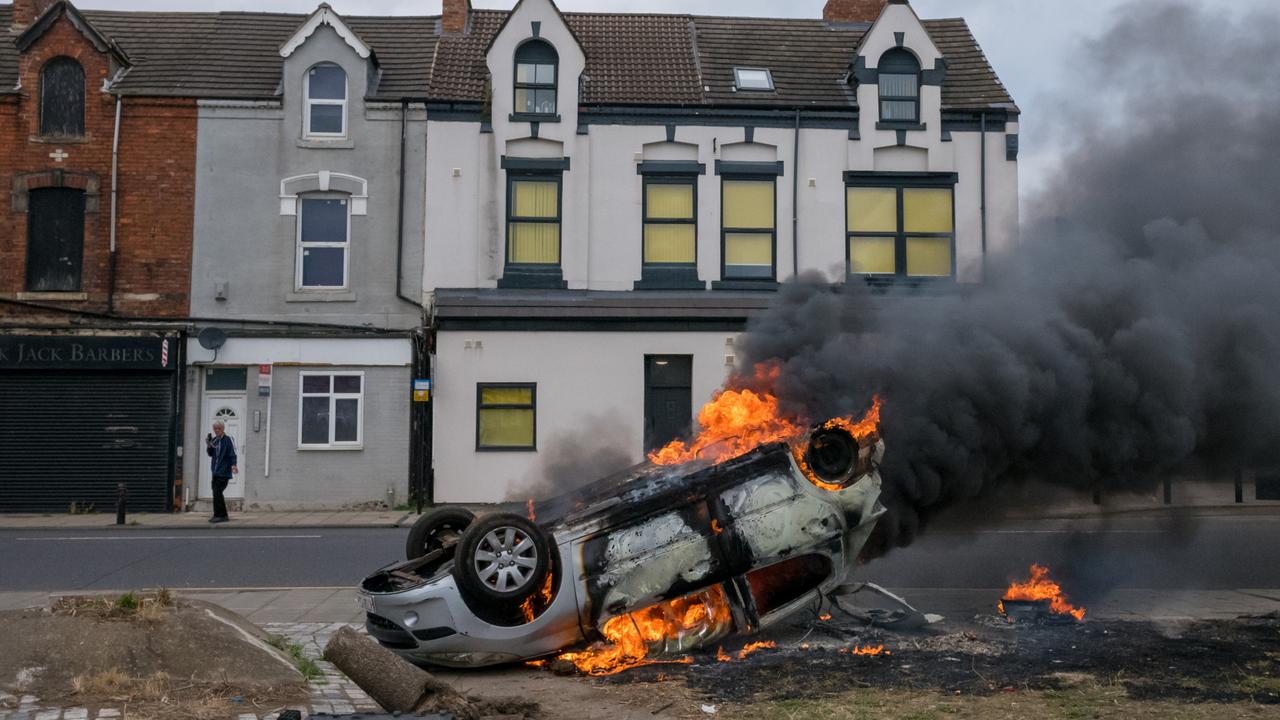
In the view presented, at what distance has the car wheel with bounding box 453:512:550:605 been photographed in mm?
6907

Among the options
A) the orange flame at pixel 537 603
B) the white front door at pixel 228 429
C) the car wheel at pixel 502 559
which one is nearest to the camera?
the car wheel at pixel 502 559

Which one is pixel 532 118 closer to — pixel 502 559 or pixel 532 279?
pixel 532 279

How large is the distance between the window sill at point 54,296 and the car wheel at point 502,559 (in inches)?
637

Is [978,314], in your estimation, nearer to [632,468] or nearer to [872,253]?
[632,468]

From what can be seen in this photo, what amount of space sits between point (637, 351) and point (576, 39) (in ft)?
20.6

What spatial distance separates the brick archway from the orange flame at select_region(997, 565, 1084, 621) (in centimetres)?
1815

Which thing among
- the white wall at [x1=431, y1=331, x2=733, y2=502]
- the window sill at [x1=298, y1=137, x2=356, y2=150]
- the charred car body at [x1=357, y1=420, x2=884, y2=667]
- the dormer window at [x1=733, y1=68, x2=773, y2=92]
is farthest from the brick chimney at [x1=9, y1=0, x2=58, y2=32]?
the charred car body at [x1=357, y1=420, x2=884, y2=667]

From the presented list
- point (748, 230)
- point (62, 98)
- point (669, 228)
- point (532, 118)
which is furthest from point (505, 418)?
point (62, 98)

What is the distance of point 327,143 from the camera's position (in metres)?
20.6

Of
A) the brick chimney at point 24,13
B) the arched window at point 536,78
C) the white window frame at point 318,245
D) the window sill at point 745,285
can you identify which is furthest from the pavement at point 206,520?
the brick chimney at point 24,13

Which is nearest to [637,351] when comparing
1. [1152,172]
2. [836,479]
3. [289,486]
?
[289,486]

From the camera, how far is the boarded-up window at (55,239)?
20.2 metres

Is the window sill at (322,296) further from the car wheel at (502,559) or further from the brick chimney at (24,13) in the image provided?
the car wheel at (502,559)

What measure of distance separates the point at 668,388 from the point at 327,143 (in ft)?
26.6
